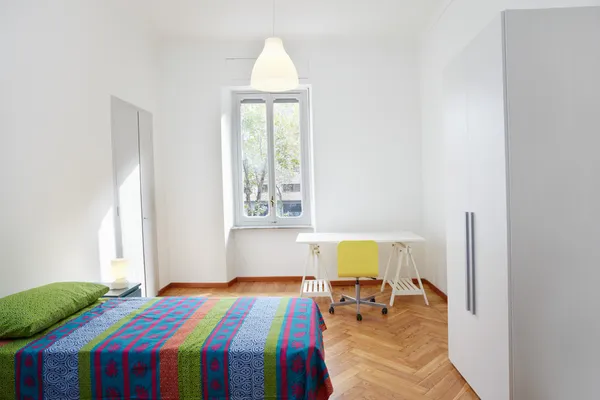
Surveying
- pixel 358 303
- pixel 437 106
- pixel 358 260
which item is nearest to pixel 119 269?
pixel 358 260

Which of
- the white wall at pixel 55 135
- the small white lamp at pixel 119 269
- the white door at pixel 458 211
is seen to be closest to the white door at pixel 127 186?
the white wall at pixel 55 135

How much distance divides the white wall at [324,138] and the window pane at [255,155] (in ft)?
1.48

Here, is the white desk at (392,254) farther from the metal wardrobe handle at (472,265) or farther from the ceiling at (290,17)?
the ceiling at (290,17)

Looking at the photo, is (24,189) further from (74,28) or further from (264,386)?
(264,386)

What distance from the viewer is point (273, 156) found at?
5008 mm

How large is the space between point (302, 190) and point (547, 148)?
3513 mm

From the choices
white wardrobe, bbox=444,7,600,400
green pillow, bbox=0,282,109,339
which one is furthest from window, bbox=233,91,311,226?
white wardrobe, bbox=444,7,600,400

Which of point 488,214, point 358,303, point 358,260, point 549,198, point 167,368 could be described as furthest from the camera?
point 358,303

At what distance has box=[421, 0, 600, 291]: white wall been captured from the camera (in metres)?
3.42

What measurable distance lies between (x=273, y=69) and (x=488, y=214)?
6.32 ft

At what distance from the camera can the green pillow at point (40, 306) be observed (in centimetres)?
169

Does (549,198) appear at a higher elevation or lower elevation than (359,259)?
higher

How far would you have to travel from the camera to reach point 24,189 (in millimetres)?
2355

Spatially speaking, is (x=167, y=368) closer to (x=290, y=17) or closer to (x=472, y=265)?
(x=472, y=265)
